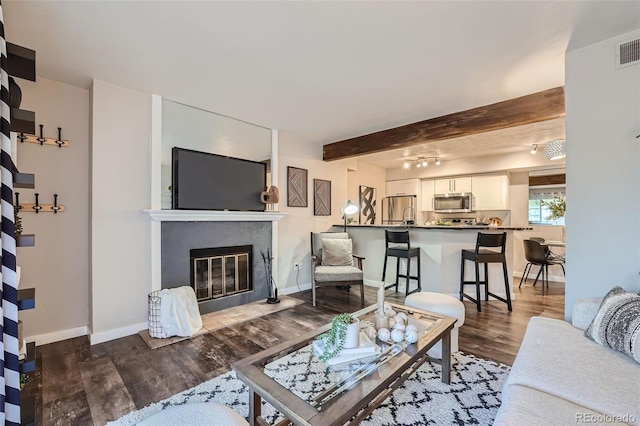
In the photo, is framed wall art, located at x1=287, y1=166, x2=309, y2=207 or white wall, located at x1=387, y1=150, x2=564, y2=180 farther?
white wall, located at x1=387, y1=150, x2=564, y2=180

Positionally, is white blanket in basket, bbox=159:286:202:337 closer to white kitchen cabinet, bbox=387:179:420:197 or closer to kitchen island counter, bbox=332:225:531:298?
kitchen island counter, bbox=332:225:531:298

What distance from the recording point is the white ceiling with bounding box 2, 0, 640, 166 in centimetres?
174

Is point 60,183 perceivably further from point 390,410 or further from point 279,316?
point 390,410

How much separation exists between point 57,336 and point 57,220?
108 cm

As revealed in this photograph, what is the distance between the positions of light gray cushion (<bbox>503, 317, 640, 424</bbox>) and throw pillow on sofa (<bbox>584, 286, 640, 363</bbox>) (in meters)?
0.04

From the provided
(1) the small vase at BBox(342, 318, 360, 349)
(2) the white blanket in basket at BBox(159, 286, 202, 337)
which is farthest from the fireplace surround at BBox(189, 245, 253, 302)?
(1) the small vase at BBox(342, 318, 360, 349)

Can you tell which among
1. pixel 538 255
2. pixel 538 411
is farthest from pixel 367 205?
pixel 538 411

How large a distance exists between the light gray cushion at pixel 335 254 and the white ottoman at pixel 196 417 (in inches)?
120

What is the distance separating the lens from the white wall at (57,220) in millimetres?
2504

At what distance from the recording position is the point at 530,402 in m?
1.12

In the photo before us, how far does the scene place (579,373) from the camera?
1.32 metres

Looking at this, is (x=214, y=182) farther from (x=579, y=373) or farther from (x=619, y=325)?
(x=619, y=325)

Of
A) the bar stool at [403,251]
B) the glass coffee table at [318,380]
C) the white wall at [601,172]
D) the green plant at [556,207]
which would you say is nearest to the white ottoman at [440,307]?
the glass coffee table at [318,380]

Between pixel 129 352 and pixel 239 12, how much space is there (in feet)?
9.20
